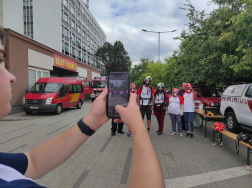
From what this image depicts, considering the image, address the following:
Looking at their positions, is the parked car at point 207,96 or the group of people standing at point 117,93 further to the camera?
the parked car at point 207,96

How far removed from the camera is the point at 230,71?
9344 millimetres

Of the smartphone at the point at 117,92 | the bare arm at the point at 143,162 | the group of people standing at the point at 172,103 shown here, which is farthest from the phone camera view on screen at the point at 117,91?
the group of people standing at the point at 172,103

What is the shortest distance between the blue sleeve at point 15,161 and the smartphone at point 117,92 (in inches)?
23.7

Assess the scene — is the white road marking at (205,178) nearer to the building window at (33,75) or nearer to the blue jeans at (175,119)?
the blue jeans at (175,119)

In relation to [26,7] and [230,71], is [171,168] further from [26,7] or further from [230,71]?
[26,7]

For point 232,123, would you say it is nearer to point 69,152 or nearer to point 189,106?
point 189,106

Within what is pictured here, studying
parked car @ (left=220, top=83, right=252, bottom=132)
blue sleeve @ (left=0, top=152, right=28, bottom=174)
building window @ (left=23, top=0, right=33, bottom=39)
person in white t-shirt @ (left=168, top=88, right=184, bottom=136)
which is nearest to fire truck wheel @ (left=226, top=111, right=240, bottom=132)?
parked car @ (left=220, top=83, right=252, bottom=132)

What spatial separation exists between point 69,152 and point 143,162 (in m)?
0.69

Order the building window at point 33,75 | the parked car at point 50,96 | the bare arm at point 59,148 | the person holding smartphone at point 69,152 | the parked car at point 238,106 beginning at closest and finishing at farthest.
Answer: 1. the person holding smartphone at point 69,152
2. the bare arm at point 59,148
3. the parked car at point 238,106
4. the parked car at point 50,96
5. the building window at point 33,75

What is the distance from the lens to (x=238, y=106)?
723 cm

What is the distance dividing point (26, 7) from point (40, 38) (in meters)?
5.92

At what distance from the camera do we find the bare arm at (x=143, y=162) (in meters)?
0.78

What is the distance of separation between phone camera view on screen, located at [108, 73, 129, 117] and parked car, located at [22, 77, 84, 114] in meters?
11.2

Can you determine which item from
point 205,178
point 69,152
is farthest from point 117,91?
point 205,178
